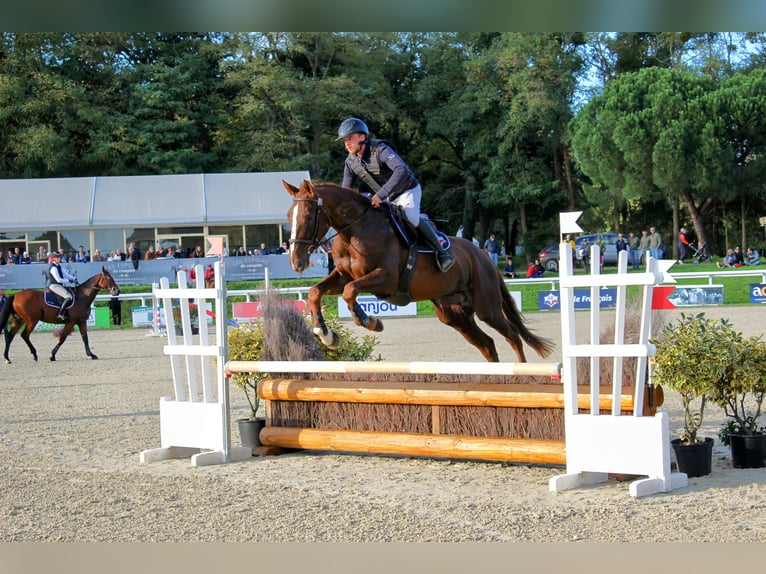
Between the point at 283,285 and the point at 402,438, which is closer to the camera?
the point at 402,438

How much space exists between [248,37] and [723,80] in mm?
20325

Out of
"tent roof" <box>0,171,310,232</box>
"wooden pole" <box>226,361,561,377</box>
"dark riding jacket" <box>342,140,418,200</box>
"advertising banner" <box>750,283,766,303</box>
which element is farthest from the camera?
"tent roof" <box>0,171,310,232</box>

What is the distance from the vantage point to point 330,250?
6941 millimetres

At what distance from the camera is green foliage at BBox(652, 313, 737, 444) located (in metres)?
5.36

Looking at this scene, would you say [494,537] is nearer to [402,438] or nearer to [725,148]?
[402,438]

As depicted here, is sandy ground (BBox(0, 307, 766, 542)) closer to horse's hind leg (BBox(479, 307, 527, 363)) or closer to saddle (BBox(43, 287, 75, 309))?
horse's hind leg (BBox(479, 307, 527, 363))

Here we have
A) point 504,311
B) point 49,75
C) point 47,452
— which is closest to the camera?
point 47,452

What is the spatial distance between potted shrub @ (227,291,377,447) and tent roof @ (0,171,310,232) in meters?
23.4

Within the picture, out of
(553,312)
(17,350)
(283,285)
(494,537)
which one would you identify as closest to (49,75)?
(283,285)

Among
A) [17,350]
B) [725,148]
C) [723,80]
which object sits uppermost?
[723,80]

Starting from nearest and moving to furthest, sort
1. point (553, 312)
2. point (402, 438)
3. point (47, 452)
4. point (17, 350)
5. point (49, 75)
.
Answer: point (402, 438), point (47, 452), point (17, 350), point (553, 312), point (49, 75)

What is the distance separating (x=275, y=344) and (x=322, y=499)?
6.18 feet

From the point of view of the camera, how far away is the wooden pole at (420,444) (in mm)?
5473

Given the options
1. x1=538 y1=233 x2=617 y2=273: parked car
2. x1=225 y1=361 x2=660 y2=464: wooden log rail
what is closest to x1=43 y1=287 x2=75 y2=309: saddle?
x1=225 y1=361 x2=660 y2=464: wooden log rail
